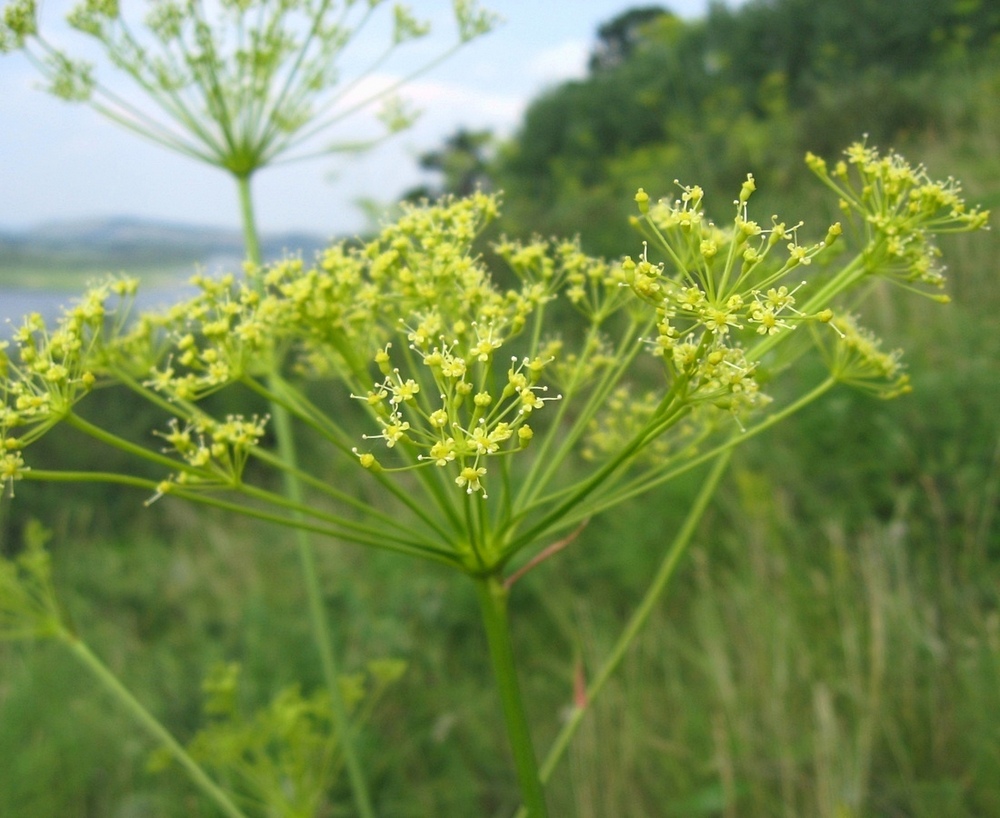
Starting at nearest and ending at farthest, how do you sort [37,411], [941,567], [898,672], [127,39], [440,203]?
[37,411] < [440,203] < [127,39] < [898,672] < [941,567]

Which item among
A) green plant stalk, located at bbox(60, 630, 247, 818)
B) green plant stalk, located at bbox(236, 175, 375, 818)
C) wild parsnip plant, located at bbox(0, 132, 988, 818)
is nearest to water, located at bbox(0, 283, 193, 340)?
wild parsnip plant, located at bbox(0, 132, 988, 818)

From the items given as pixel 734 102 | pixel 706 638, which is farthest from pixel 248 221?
pixel 734 102

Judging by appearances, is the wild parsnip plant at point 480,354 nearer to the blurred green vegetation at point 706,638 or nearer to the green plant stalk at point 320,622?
the green plant stalk at point 320,622

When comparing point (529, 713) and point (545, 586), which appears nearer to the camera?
point (529, 713)

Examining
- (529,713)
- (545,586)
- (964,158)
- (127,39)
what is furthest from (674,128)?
(127,39)

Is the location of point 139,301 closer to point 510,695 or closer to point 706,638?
point 510,695

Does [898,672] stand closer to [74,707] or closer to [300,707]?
[300,707]

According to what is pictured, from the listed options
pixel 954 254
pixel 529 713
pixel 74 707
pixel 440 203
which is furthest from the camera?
pixel 954 254
